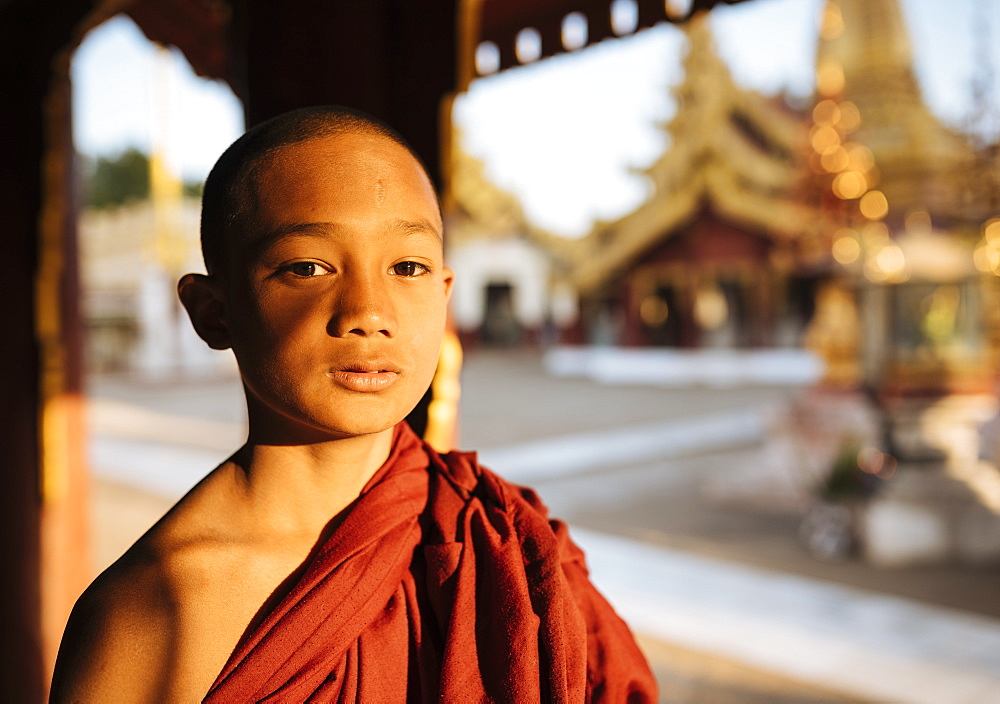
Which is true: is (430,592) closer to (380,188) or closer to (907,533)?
(380,188)

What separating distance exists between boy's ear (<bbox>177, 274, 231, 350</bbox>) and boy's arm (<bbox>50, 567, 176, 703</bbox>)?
0.26 metres

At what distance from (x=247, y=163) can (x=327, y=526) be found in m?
0.39

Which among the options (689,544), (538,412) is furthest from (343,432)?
(538,412)

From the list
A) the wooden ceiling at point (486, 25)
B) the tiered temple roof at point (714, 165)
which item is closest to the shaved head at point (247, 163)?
the wooden ceiling at point (486, 25)

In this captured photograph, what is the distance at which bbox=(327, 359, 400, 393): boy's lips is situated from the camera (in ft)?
2.54

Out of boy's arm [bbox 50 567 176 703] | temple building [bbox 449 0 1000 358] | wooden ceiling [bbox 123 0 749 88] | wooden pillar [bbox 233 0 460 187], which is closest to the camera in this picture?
boy's arm [bbox 50 567 176 703]

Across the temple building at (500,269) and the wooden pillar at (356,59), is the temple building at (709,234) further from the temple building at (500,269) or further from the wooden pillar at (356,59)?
the wooden pillar at (356,59)

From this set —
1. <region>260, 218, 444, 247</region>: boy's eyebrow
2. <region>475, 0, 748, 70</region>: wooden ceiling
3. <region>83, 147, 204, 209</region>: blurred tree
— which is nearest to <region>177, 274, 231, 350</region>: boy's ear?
<region>260, 218, 444, 247</region>: boy's eyebrow

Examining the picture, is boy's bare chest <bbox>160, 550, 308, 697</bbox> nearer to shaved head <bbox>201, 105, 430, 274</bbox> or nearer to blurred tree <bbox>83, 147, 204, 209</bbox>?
shaved head <bbox>201, 105, 430, 274</bbox>

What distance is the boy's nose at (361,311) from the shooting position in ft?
2.49

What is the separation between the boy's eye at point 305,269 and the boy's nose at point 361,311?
1.3 inches

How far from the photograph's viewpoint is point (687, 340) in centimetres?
1936

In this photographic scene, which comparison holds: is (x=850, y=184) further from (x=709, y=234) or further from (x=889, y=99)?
(x=709, y=234)

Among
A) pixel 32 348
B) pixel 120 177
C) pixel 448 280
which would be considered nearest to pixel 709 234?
pixel 32 348
